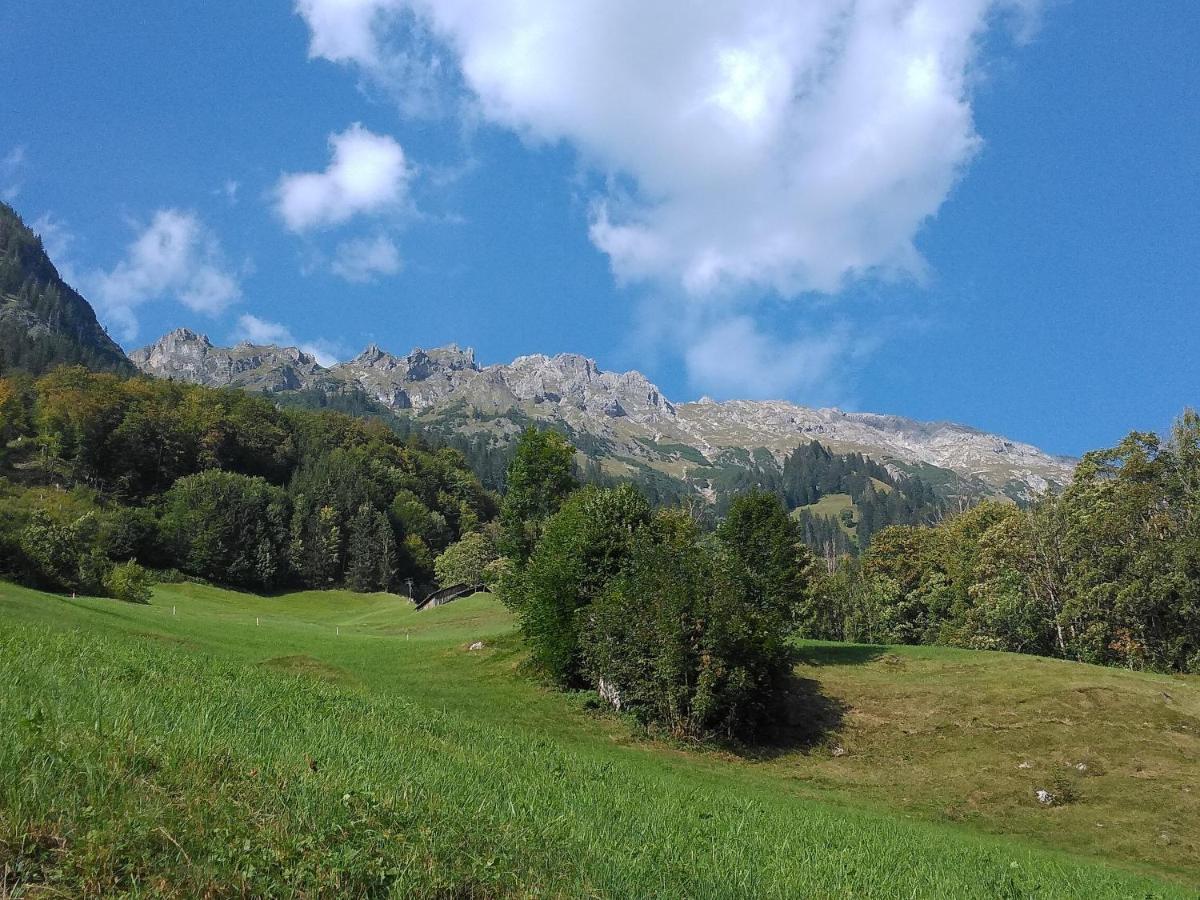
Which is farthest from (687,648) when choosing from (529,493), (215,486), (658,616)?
(215,486)

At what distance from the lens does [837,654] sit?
1796 inches

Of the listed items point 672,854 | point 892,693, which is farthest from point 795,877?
point 892,693

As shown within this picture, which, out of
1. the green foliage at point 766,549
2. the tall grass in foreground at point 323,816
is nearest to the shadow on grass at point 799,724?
the green foliage at point 766,549

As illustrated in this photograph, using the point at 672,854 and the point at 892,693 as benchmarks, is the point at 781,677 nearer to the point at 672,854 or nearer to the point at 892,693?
the point at 892,693

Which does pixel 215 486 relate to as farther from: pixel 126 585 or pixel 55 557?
pixel 55 557

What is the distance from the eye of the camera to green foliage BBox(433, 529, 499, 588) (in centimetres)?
11225

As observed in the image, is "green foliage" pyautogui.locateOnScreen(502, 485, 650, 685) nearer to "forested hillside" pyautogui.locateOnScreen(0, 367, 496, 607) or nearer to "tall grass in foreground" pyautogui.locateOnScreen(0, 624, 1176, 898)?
"tall grass in foreground" pyautogui.locateOnScreen(0, 624, 1176, 898)

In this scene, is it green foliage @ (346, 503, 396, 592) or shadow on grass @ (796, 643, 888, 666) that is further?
green foliage @ (346, 503, 396, 592)

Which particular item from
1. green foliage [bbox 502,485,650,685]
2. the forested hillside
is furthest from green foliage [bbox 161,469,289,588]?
green foliage [bbox 502,485,650,685]

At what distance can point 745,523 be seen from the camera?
143ft

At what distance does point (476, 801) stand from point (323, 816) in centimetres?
227

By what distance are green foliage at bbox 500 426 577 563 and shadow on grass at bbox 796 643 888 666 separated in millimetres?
18702

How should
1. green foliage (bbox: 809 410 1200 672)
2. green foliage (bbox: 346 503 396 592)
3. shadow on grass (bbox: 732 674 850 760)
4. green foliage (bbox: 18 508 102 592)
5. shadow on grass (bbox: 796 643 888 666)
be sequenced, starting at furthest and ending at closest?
green foliage (bbox: 346 503 396 592) < green foliage (bbox: 809 410 1200 672) < green foliage (bbox: 18 508 102 592) < shadow on grass (bbox: 796 643 888 666) < shadow on grass (bbox: 732 674 850 760)

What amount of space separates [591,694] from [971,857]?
22.4 m
